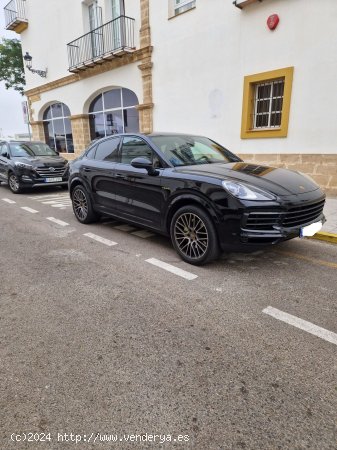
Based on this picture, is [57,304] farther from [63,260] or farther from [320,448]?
[320,448]

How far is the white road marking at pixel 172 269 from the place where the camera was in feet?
11.9

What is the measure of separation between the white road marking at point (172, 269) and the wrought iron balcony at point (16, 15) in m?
20.3

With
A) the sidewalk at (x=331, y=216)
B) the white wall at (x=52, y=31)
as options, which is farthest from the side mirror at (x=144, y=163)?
the white wall at (x=52, y=31)

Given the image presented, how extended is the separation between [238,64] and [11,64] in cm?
2126

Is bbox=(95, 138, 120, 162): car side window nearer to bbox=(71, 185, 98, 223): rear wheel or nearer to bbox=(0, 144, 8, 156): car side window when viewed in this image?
bbox=(71, 185, 98, 223): rear wheel

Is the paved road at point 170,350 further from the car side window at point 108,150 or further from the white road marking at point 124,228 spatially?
the car side window at point 108,150

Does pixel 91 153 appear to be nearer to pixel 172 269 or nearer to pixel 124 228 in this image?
pixel 124 228

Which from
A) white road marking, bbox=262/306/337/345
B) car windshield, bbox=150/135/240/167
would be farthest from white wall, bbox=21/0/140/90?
white road marking, bbox=262/306/337/345

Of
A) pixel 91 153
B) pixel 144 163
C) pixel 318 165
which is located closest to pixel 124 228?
pixel 91 153

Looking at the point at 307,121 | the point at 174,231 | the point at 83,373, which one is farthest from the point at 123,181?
the point at 307,121

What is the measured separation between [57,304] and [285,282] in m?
2.43

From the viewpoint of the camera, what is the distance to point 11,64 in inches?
918

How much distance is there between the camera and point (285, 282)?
137 inches

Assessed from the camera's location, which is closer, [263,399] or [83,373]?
[263,399]
